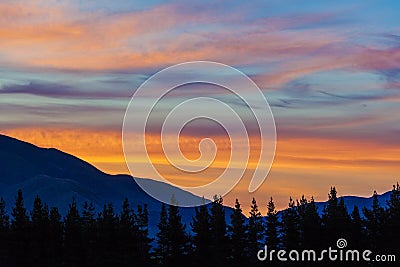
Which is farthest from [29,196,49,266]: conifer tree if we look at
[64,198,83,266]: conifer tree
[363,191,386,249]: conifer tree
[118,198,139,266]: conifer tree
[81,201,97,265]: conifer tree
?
[363,191,386,249]: conifer tree

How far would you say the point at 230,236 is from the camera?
94375 millimetres

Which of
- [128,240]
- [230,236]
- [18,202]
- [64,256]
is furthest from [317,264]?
[18,202]

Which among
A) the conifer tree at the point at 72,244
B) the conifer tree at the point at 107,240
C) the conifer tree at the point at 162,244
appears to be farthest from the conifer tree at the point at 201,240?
the conifer tree at the point at 72,244

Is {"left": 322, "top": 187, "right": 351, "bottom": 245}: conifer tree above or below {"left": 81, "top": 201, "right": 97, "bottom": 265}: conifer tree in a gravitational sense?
above

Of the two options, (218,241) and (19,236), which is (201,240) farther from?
(19,236)

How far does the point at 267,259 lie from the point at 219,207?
38.0 feet

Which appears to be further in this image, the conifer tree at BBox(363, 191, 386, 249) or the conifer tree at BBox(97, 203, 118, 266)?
the conifer tree at BBox(363, 191, 386, 249)

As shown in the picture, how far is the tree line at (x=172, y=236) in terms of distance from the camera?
81000 millimetres

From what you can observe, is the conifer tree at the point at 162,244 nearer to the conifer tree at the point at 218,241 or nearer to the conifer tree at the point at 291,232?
the conifer tree at the point at 218,241

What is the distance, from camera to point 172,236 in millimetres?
85875

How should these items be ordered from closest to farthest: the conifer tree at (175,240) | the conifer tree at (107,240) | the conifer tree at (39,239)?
1. the conifer tree at (39,239)
2. the conifer tree at (107,240)
3. the conifer tree at (175,240)

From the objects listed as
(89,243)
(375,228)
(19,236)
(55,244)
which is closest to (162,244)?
(89,243)

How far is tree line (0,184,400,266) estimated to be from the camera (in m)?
81.0

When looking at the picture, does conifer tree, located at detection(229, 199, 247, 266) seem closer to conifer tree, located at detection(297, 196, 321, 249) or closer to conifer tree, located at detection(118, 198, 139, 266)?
conifer tree, located at detection(297, 196, 321, 249)
